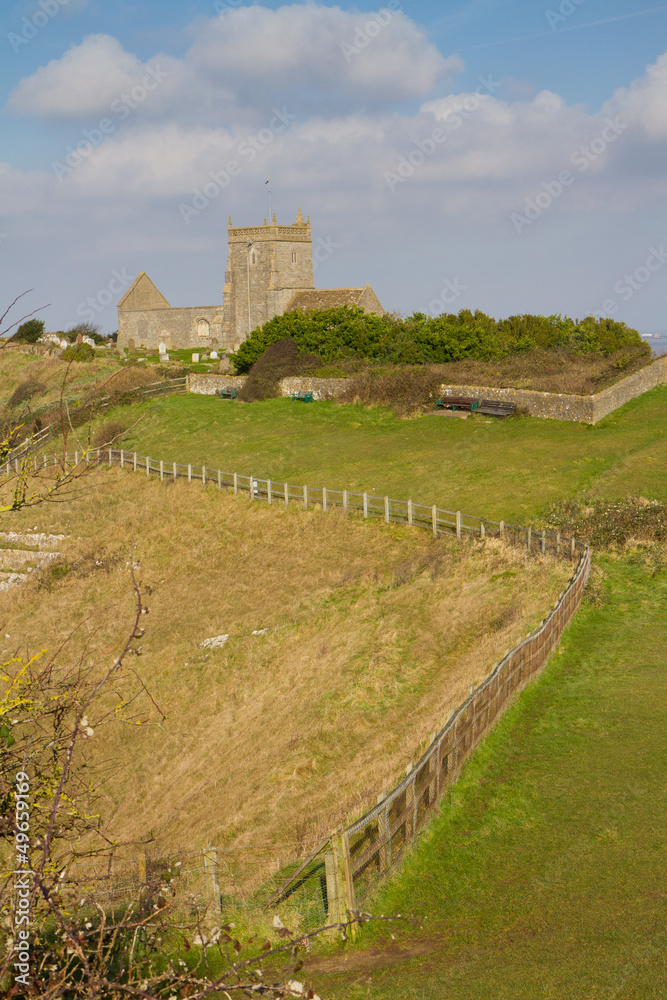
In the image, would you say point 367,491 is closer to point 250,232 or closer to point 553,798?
point 553,798

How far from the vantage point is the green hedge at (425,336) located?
55.5 metres

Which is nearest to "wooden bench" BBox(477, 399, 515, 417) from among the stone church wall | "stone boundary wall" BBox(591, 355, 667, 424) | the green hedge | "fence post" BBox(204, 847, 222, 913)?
"stone boundary wall" BBox(591, 355, 667, 424)

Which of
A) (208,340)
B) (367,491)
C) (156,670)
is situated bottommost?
(156,670)

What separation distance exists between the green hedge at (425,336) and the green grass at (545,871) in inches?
1551

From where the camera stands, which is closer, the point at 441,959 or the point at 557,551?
the point at 441,959

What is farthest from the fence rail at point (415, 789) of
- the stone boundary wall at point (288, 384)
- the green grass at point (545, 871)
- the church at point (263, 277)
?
the church at point (263, 277)

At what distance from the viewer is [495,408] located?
46.6 m

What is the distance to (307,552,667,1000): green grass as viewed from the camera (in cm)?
895

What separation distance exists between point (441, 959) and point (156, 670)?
1824 cm

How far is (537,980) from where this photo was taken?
8773 millimetres

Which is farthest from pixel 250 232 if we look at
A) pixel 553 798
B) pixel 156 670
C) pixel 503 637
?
pixel 553 798

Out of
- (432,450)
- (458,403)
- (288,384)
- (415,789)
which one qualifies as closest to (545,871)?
(415,789)

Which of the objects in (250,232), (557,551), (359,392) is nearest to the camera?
(557,551)

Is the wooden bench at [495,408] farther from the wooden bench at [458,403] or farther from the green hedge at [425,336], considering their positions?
the green hedge at [425,336]
